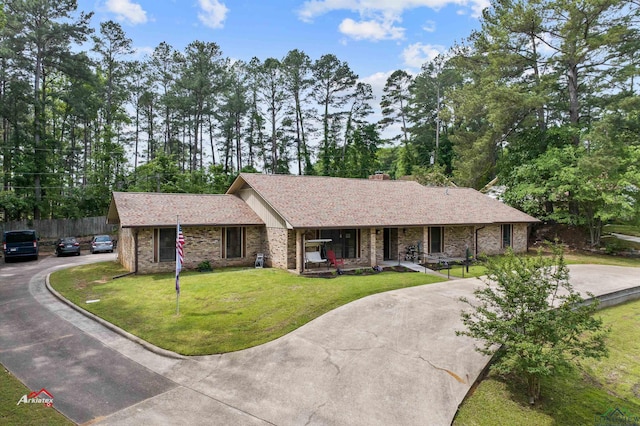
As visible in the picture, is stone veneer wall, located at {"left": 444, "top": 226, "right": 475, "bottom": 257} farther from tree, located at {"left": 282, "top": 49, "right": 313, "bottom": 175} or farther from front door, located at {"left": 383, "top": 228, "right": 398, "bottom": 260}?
tree, located at {"left": 282, "top": 49, "right": 313, "bottom": 175}

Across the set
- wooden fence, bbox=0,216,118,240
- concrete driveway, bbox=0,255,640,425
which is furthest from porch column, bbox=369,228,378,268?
wooden fence, bbox=0,216,118,240

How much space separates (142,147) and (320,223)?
37.9 m

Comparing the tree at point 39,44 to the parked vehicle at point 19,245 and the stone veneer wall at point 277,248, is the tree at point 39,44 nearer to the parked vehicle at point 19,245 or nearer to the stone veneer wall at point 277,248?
the parked vehicle at point 19,245

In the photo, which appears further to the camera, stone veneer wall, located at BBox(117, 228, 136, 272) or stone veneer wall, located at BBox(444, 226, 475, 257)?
stone veneer wall, located at BBox(444, 226, 475, 257)

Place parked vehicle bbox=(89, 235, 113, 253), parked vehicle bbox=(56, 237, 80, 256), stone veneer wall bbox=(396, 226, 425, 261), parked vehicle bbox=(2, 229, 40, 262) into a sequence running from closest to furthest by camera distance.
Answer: stone veneer wall bbox=(396, 226, 425, 261) → parked vehicle bbox=(2, 229, 40, 262) → parked vehicle bbox=(56, 237, 80, 256) → parked vehicle bbox=(89, 235, 113, 253)

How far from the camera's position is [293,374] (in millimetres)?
7074

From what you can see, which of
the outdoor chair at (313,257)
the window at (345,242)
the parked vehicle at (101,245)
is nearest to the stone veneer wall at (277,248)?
the outdoor chair at (313,257)

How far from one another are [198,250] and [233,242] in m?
1.81

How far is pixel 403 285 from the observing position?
13609mm

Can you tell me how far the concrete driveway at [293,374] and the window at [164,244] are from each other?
6065mm

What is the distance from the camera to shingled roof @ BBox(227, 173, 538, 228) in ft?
55.3

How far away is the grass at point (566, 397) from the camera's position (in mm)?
6137

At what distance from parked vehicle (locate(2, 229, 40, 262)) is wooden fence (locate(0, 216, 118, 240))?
261 inches

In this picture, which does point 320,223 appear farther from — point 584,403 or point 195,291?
point 584,403
